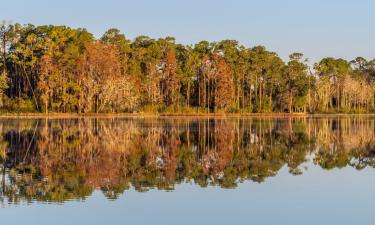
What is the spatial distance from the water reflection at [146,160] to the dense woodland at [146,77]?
1678 inches

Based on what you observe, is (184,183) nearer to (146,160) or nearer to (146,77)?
(146,160)

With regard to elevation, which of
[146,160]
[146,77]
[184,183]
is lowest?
[184,183]

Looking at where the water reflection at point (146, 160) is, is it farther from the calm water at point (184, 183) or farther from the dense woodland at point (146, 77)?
the dense woodland at point (146, 77)

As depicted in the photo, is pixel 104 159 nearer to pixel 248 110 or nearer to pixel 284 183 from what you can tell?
pixel 284 183

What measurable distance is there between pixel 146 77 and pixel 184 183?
76747mm

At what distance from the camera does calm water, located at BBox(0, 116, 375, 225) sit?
16312 millimetres

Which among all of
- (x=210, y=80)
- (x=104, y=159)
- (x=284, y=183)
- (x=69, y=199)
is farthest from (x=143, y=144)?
(x=210, y=80)

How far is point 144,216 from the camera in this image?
16203 millimetres

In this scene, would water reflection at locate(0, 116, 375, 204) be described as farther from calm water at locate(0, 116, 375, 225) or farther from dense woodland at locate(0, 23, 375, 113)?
dense woodland at locate(0, 23, 375, 113)

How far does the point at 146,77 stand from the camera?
97.5m

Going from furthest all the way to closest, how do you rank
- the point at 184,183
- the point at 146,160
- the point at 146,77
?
1. the point at 146,77
2. the point at 146,160
3. the point at 184,183

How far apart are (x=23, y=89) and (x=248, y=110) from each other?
3871cm

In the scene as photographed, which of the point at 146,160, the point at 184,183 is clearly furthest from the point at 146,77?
the point at 184,183

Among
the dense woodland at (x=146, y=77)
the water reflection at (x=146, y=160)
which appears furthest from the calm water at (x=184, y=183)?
the dense woodland at (x=146, y=77)
